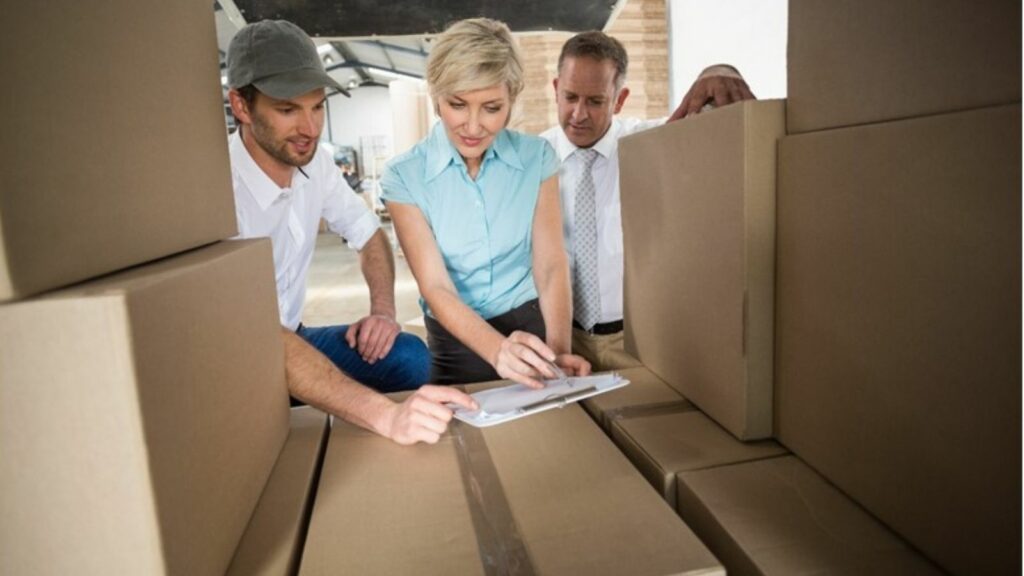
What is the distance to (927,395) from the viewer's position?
560mm

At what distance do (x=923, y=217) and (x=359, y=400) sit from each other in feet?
2.42

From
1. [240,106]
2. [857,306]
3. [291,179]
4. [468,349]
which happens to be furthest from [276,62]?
[857,306]

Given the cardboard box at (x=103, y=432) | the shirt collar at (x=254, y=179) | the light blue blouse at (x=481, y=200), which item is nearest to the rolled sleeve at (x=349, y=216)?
the shirt collar at (x=254, y=179)

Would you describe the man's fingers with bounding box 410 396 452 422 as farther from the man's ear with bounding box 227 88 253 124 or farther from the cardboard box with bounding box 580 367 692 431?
the man's ear with bounding box 227 88 253 124

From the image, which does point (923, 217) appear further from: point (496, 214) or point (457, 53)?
point (496, 214)

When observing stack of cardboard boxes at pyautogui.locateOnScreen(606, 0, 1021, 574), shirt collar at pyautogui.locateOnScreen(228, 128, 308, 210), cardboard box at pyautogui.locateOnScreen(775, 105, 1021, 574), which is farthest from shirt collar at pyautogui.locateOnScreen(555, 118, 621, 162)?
cardboard box at pyautogui.locateOnScreen(775, 105, 1021, 574)

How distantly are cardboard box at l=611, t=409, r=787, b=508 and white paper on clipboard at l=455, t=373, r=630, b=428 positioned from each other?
88 millimetres

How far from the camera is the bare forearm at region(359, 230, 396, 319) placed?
1.88 metres

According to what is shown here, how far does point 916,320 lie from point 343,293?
17.4 ft

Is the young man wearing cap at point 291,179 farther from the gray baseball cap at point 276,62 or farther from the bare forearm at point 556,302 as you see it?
the bare forearm at point 556,302

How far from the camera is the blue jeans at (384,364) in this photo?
1.70m

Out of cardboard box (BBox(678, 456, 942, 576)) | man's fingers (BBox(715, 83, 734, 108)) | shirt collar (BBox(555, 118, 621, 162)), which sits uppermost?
man's fingers (BBox(715, 83, 734, 108))

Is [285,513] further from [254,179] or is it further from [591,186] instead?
[591,186]

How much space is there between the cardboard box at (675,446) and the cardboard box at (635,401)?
3 cm
